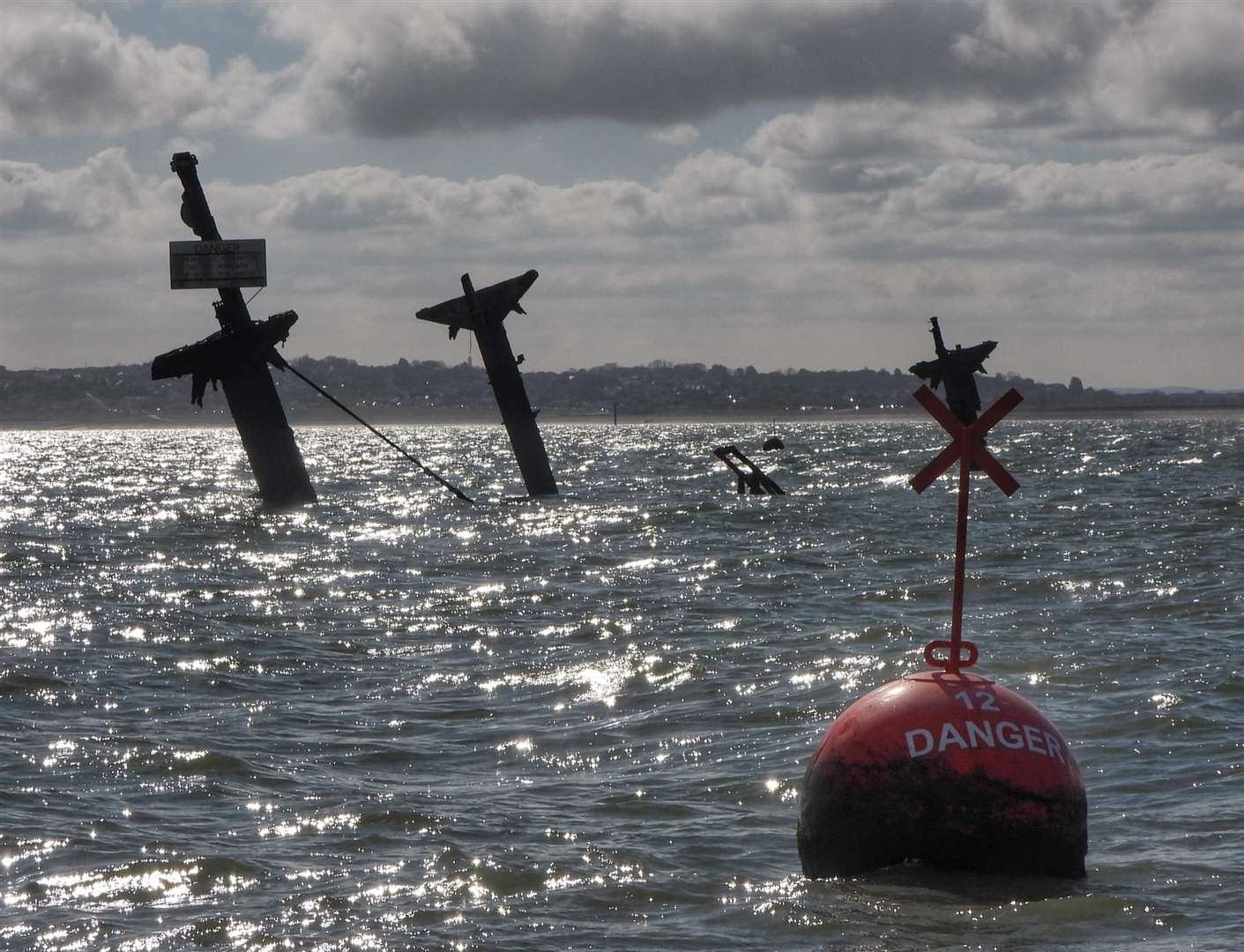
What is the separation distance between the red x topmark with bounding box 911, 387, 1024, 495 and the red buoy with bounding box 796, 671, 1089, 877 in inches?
40.3

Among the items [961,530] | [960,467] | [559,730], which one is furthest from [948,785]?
[559,730]

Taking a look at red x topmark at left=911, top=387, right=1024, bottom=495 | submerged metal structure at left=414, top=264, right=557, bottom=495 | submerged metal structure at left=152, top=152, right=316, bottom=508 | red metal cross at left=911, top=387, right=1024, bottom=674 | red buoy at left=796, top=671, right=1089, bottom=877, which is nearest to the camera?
red buoy at left=796, top=671, right=1089, bottom=877

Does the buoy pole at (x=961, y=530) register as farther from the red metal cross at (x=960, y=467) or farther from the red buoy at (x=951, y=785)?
the red buoy at (x=951, y=785)

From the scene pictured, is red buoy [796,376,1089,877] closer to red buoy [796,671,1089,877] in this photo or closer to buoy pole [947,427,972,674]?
red buoy [796,671,1089,877]

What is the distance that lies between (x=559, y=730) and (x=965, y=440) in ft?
13.6

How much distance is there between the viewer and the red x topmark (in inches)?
301

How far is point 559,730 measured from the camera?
10.8 metres

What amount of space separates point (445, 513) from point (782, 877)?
76.5 feet

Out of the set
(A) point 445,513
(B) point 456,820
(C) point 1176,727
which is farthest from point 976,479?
(B) point 456,820

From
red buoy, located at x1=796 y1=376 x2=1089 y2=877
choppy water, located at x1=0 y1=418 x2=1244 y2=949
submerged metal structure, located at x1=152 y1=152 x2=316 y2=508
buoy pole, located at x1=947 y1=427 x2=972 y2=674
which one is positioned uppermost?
submerged metal structure, located at x1=152 y1=152 x2=316 y2=508

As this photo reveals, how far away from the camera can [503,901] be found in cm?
729

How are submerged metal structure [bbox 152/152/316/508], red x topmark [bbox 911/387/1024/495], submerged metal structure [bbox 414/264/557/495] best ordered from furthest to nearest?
submerged metal structure [bbox 414/264/557/495], submerged metal structure [bbox 152/152/316/508], red x topmark [bbox 911/387/1024/495]

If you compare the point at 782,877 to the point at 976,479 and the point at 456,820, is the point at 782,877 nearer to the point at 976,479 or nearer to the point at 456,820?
the point at 456,820

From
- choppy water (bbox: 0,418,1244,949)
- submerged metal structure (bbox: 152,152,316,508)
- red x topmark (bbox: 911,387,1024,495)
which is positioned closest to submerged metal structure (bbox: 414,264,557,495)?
submerged metal structure (bbox: 152,152,316,508)
